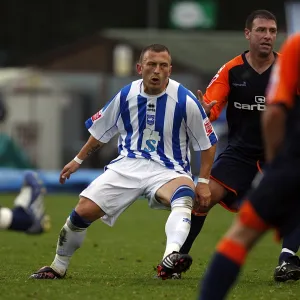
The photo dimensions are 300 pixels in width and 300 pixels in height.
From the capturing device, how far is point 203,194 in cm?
833

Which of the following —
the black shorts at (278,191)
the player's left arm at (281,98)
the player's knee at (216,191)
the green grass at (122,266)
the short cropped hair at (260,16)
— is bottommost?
the green grass at (122,266)

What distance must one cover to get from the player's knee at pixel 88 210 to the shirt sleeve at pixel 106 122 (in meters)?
0.63

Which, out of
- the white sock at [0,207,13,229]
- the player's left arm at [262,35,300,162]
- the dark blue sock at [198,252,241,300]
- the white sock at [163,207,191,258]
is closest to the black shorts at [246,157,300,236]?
the player's left arm at [262,35,300,162]

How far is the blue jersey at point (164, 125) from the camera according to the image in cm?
830

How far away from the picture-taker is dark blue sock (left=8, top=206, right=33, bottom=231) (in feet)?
26.1

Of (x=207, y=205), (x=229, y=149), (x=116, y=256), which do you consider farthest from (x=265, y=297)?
(x=116, y=256)

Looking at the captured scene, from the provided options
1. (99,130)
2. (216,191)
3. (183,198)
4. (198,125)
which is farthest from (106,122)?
(216,191)

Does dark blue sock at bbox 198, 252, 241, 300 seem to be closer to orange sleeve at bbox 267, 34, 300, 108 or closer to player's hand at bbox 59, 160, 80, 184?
orange sleeve at bbox 267, 34, 300, 108

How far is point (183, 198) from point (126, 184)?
0.44 meters

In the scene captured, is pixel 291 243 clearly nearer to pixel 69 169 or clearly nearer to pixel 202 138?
pixel 202 138

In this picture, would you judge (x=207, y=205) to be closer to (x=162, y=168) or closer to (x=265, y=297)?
(x=162, y=168)

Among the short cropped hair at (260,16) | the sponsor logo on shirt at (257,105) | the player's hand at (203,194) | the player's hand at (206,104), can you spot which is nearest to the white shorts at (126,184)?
the player's hand at (203,194)

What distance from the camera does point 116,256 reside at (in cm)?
1077

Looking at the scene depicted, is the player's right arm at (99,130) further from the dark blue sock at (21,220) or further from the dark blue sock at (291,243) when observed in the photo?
the dark blue sock at (291,243)
